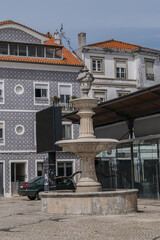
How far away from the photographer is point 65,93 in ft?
130

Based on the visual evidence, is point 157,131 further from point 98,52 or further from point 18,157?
point 98,52

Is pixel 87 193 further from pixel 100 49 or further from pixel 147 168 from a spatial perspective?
pixel 100 49

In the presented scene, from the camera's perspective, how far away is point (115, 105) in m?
24.6

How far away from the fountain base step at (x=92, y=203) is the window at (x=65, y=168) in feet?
75.3

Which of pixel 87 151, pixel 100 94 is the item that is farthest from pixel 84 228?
pixel 100 94

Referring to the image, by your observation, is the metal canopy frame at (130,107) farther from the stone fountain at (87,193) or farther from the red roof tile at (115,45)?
the red roof tile at (115,45)

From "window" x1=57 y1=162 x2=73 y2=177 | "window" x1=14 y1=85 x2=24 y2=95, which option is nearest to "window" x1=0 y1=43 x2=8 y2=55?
"window" x1=14 y1=85 x2=24 y2=95

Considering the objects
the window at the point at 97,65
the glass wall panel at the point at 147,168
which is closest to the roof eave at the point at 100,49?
the window at the point at 97,65

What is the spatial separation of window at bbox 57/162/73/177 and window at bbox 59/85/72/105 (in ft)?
16.6

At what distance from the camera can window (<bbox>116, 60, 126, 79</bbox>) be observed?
140ft

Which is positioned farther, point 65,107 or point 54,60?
point 54,60

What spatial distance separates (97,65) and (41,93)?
20.0ft

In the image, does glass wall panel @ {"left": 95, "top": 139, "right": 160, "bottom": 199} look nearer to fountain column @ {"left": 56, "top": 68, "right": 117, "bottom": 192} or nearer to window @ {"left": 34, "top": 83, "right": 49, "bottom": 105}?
fountain column @ {"left": 56, "top": 68, "right": 117, "bottom": 192}

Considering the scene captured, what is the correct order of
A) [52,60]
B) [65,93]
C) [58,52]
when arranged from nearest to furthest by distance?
1. [65,93]
2. [52,60]
3. [58,52]
